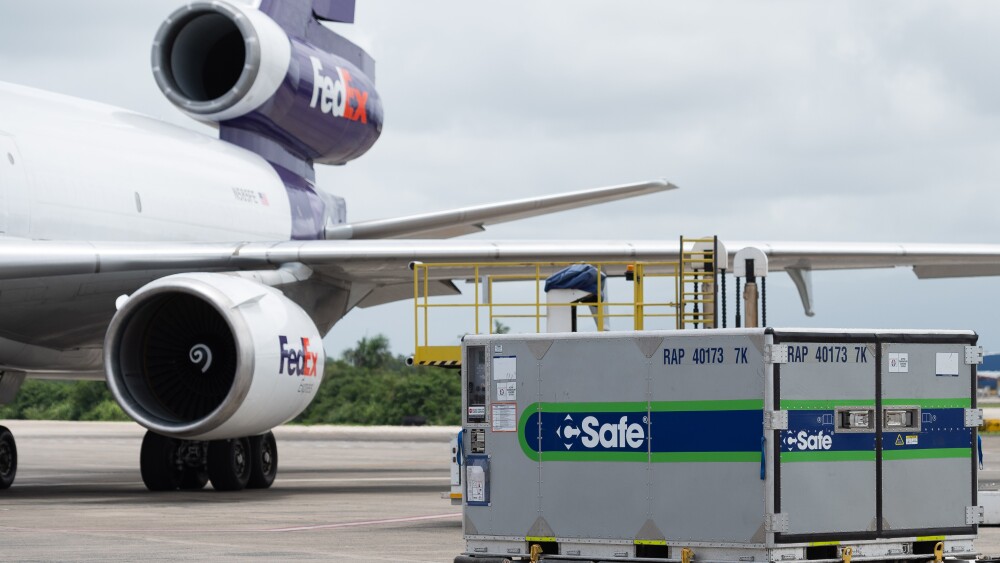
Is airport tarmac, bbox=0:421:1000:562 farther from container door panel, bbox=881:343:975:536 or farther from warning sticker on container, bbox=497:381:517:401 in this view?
warning sticker on container, bbox=497:381:517:401

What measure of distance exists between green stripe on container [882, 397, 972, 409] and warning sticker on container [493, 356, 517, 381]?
6.11 ft

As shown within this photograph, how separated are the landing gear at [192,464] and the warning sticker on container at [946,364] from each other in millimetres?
9305

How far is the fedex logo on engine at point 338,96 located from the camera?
20.3m

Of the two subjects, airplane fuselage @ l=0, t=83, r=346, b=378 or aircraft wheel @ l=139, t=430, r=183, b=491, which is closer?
airplane fuselage @ l=0, t=83, r=346, b=378

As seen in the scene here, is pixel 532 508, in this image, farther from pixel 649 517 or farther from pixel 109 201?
pixel 109 201

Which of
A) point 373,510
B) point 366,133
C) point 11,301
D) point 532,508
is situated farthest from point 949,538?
point 366,133

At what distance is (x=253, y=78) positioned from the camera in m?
19.1

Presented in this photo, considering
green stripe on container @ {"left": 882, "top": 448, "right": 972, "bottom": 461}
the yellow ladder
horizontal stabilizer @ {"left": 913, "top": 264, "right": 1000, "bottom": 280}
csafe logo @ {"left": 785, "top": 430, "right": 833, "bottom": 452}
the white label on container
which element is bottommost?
the white label on container

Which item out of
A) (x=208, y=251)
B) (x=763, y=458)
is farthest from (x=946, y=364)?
(x=208, y=251)

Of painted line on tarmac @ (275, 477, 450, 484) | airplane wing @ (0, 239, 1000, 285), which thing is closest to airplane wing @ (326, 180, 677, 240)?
airplane wing @ (0, 239, 1000, 285)

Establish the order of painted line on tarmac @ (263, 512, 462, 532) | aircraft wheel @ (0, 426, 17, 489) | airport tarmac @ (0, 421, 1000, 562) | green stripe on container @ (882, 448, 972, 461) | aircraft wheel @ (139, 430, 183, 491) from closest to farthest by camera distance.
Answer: green stripe on container @ (882, 448, 972, 461) → airport tarmac @ (0, 421, 1000, 562) → painted line on tarmac @ (263, 512, 462, 532) → aircraft wheel @ (139, 430, 183, 491) → aircraft wheel @ (0, 426, 17, 489)

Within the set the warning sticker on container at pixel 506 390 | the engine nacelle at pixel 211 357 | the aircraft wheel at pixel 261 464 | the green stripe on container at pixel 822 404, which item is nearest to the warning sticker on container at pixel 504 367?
the warning sticker on container at pixel 506 390

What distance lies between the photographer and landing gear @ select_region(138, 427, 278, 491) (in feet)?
51.2

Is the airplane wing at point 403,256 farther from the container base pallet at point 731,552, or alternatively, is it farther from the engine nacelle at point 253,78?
the container base pallet at point 731,552
